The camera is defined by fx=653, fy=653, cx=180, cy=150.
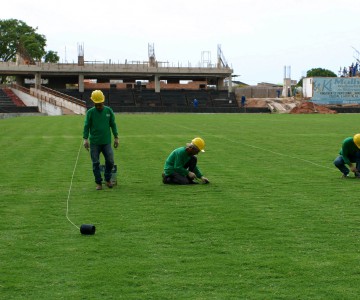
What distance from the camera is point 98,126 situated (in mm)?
13562

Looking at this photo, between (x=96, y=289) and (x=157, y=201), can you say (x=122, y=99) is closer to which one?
(x=157, y=201)

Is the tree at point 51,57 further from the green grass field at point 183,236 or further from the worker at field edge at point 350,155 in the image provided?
the worker at field edge at point 350,155

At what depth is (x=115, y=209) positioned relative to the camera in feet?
36.0

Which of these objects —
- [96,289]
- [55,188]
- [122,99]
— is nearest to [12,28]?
[122,99]

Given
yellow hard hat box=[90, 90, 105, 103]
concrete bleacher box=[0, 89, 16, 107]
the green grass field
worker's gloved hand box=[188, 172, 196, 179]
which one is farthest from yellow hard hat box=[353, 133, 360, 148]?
concrete bleacher box=[0, 89, 16, 107]

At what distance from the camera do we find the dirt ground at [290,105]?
79250 millimetres

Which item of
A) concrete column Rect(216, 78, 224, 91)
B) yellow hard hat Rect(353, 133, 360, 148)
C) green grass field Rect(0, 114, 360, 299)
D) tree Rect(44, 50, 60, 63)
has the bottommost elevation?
green grass field Rect(0, 114, 360, 299)

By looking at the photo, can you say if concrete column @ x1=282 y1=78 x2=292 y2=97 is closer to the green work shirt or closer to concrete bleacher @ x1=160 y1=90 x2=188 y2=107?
concrete bleacher @ x1=160 y1=90 x2=188 y2=107

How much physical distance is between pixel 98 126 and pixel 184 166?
6.67 ft

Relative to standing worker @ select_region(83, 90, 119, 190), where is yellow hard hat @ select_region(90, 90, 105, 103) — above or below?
above

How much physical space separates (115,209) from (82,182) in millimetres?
3929

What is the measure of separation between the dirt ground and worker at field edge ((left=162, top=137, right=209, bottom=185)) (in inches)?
2604

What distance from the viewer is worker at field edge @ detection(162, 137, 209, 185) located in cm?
1354

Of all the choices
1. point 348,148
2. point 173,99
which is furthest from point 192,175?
point 173,99
